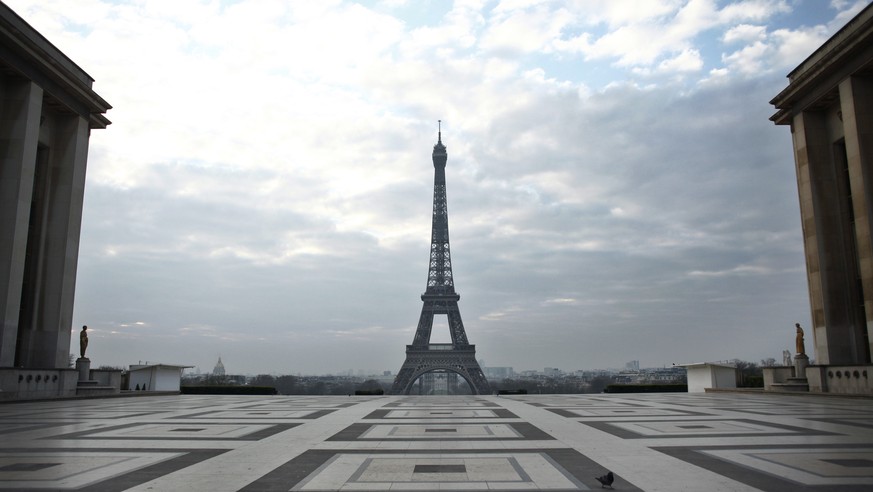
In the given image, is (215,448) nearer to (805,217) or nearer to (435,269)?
(805,217)

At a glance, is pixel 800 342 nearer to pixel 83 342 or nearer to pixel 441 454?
pixel 441 454

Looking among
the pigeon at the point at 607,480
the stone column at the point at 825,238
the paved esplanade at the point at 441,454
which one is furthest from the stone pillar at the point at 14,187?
the stone column at the point at 825,238

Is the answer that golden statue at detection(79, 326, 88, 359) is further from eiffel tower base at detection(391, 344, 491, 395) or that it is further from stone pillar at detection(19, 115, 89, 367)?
eiffel tower base at detection(391, 344, 491, 395)

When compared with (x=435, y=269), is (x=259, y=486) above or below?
below

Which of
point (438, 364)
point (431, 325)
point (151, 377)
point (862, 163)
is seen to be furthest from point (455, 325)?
point (862, 163)

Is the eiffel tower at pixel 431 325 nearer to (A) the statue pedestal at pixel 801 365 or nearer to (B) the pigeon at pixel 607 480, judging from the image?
(A) the statue pedestal at pixel 801 365

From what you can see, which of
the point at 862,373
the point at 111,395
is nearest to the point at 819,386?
the point at 862,373
